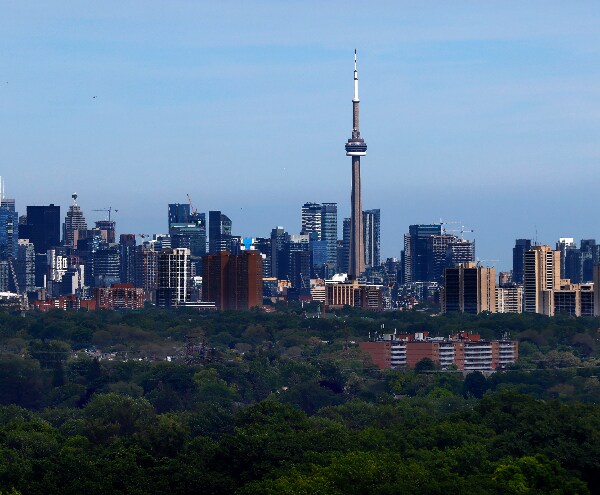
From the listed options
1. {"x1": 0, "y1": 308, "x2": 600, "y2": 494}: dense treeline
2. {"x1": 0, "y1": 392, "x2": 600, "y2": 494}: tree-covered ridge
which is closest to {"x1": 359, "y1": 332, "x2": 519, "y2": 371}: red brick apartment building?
{"x1": 0, "y1": 308, "x2": 600, "y2": 494}: dense treeline

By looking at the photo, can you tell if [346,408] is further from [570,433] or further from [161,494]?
[161,494]

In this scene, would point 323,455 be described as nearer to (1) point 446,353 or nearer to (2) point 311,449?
(2) point 311,449

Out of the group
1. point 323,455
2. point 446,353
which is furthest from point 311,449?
point 446,353

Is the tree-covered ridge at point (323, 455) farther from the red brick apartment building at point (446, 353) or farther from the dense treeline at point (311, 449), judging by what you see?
the red brick apartment building at point (446, 353)

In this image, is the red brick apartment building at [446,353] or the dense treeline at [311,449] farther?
the red brick apartment building at [446,353]

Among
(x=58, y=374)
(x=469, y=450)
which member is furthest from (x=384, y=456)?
(x=58, y=374)

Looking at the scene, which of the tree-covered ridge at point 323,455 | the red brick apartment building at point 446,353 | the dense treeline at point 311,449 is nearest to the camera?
the tree-covered ridge at point 323,455

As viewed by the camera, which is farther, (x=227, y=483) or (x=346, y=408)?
(x=346, y=408)

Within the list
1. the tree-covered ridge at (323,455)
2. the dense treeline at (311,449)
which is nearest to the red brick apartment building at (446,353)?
the dense treeline at (311,449)
